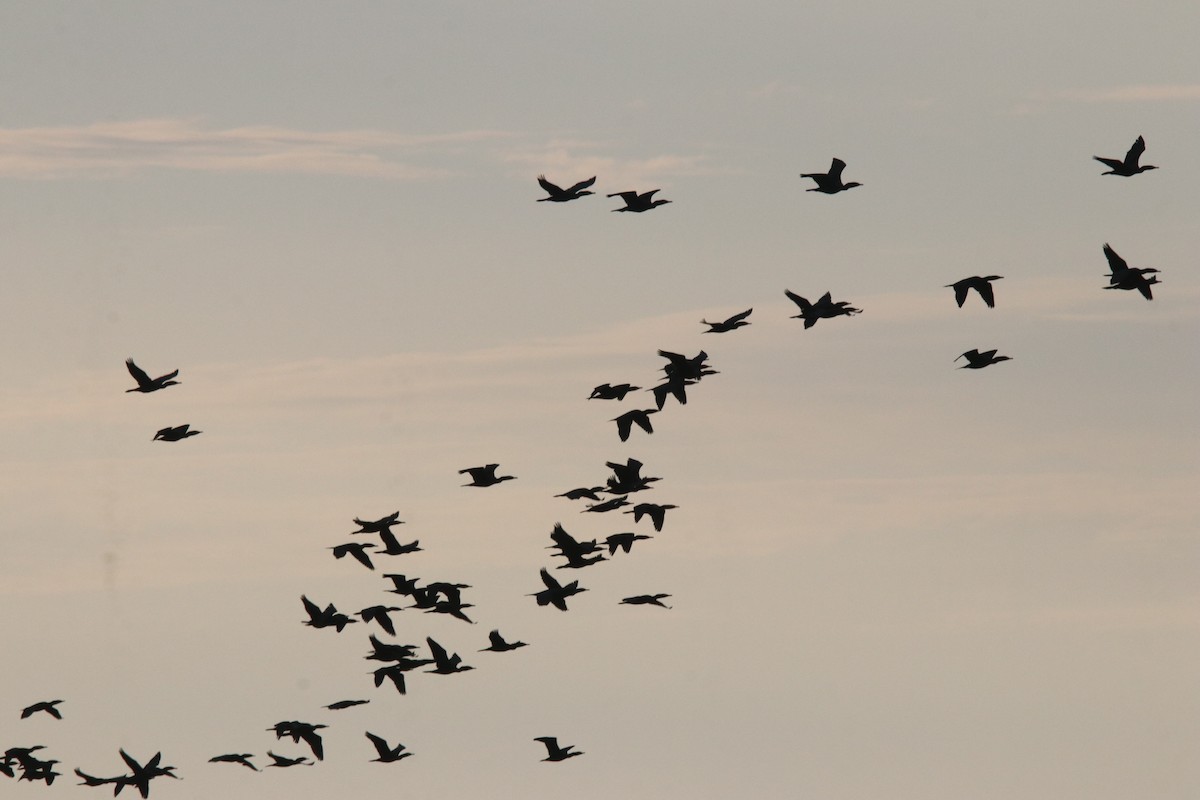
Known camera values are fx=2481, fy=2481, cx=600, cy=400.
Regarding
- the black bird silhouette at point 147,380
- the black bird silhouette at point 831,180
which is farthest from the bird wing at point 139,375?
the black bird silhouette at point 831,180

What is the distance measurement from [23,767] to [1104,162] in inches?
1924

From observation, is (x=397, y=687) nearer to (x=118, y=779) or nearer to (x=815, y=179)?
(x=118, y=779)

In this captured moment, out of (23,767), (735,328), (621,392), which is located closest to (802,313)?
(735,328)

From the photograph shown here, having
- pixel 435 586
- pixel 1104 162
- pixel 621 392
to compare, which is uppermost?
pixel 1104 162

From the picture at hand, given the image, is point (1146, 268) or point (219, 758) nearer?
point (1146, 268)

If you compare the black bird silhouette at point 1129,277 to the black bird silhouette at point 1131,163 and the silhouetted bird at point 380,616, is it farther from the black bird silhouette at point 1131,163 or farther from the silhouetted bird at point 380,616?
the silhouetted bird at point 380,616

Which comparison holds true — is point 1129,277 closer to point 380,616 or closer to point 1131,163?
point 1131,163

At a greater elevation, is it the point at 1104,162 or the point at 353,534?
the point at 1104,162

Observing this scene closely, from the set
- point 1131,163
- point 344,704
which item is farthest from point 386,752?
point 1131,163

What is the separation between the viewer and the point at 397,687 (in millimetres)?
100750

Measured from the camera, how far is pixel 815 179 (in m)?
95.9

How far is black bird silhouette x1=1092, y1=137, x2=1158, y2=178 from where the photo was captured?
9088cm

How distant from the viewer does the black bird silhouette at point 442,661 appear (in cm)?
9976

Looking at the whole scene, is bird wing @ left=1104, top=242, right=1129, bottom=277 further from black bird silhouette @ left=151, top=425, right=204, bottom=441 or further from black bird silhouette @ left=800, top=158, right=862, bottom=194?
black bird silhouette @ left=151, top=425, right=204, bottom=441
